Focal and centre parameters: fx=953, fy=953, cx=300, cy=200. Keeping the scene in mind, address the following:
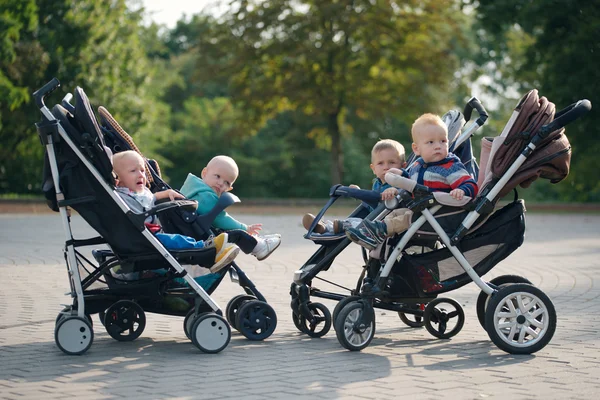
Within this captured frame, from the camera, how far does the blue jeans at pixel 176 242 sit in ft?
21.2

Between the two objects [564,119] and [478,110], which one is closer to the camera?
[564,119]

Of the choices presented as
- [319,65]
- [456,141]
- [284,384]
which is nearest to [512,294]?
[456,141]

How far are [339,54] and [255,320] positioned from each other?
1019 inches

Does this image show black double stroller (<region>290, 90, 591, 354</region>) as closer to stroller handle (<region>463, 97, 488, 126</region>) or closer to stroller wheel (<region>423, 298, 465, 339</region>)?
stroller wheel (<region>423, 298, 465, 339</region>)

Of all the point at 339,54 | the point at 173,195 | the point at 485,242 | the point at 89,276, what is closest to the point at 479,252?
the point at 485,242

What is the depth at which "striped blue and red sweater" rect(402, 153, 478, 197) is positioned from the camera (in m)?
6.54

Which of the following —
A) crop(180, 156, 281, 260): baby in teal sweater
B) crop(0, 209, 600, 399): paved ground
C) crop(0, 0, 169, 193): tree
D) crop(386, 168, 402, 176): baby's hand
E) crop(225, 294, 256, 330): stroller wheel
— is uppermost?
crop(0, 0, 169, 193): tree

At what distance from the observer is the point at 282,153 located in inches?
1644

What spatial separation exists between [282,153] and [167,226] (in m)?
35.0

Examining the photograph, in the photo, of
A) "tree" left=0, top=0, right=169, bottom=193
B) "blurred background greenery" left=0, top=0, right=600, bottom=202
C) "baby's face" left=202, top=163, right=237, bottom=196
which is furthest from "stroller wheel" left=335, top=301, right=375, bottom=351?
"tree" left=0, top=0, right=169, bottom=193

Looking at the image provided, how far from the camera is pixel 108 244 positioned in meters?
6.45

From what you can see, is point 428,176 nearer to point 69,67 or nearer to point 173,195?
point 173,195

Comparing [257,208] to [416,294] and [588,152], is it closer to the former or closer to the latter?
[588,152]

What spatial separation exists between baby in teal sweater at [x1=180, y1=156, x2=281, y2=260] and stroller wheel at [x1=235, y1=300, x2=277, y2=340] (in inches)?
13.9
